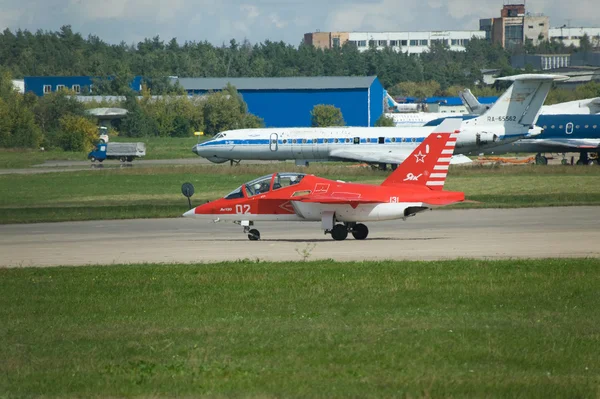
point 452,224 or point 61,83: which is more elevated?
point 61,83

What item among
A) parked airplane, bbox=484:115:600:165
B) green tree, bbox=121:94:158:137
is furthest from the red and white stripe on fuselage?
green tree, bbox=121:94:158:137

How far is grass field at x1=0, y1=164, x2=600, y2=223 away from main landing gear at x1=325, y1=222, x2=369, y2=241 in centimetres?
1102

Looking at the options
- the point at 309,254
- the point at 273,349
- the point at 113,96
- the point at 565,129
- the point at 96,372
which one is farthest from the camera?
the point at 113,96

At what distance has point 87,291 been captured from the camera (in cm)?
1858

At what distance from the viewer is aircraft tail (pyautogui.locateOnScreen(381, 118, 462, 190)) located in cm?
2819

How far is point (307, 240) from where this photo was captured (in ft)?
95.5

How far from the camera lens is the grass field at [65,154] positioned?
8106cm

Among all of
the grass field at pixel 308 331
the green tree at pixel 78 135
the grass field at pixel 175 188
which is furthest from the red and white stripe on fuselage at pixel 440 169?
the green tree at pixel 78 135

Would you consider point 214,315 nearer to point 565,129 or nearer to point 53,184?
point 53,184

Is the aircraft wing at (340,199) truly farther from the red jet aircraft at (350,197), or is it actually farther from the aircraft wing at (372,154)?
the aircraft wing at (372,154)

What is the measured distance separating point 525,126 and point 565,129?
10.5m

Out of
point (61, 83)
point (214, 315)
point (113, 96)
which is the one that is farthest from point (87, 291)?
Answer: point (61, 83)

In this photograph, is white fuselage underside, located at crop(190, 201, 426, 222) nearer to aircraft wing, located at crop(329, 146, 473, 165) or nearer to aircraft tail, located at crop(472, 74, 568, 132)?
aircraft wing, located at crop(329, 146, 473, 165)

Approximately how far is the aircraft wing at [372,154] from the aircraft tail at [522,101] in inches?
235
